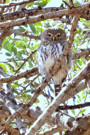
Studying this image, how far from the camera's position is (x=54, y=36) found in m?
4.71

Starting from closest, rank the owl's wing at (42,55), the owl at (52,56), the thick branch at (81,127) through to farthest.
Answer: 1. the thick branch at (81,127)
2. the owl at (52,56)
3. the owl's wing at (42,55)

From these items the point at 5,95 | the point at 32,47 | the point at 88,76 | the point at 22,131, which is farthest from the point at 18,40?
the point at 88,76

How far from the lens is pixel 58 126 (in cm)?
292

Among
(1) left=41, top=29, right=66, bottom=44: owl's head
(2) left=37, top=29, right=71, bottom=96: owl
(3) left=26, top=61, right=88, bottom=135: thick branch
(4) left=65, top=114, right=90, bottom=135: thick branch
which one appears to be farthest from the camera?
(1) left=41, top=29, right=66, bottom=44: owl's head

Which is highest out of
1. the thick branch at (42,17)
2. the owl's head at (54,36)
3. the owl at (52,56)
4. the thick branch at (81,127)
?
the owl's head at (54,36)

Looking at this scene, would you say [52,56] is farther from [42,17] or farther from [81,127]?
[42,17]

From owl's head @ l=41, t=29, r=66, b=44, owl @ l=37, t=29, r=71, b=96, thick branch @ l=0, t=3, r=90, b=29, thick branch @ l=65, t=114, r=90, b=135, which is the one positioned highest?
owl's head @ l=41, t=29, r=66, b=44

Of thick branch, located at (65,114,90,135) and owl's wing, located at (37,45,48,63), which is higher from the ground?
owl's wing, located at (37,45,48,63)

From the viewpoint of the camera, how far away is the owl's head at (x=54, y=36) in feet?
15.0

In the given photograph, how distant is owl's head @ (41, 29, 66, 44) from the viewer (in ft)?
15.0

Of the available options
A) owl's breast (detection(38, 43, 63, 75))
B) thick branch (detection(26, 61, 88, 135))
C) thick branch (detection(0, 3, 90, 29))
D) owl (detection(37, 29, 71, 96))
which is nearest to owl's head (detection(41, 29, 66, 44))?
owl (detection(37, 29, 71, 96))

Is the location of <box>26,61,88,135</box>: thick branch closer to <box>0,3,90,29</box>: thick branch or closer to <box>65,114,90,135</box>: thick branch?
<box>65,114,90,135</box>: thick branch

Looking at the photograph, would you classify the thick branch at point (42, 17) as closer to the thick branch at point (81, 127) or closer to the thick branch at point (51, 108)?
the thick branch at point (51, 108)

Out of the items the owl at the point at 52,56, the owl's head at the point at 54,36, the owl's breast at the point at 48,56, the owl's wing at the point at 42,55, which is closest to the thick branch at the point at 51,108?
the owl at the point at 52,56
